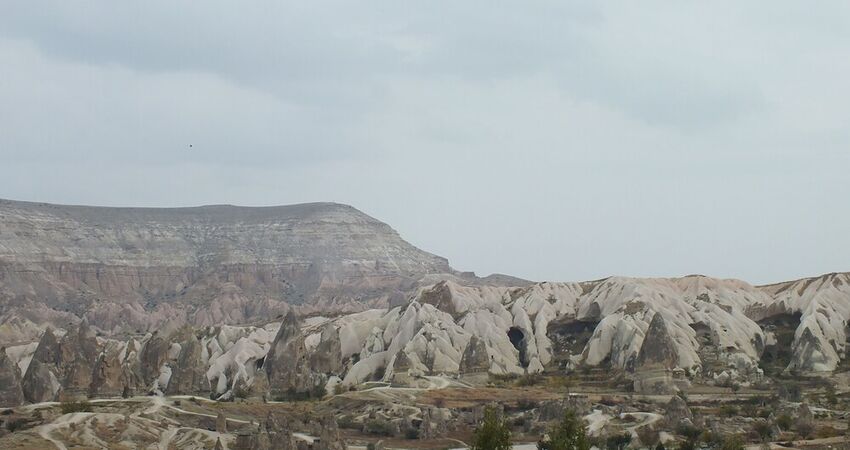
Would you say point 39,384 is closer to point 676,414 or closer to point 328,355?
point 328,355

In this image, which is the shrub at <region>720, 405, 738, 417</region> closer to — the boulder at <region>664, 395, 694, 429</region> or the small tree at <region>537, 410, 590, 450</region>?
the boulder at <region>664, 395, 694, 429</region>

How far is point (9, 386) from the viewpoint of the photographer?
334 ft

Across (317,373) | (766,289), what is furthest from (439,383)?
(766,289)

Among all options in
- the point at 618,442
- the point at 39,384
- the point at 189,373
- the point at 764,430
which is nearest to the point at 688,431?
the point at 764,430

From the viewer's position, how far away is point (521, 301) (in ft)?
483

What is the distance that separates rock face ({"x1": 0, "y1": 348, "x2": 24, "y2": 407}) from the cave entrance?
178 ft

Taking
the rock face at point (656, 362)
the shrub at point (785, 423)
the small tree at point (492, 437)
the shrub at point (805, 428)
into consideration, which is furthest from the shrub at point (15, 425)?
the rock face at point (656, 362)

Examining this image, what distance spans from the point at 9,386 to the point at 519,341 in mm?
58943

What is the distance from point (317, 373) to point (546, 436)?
151 feet

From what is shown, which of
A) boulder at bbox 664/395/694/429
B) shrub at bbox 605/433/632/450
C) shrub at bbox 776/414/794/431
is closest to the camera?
shrub at bbox 605/433/632/450

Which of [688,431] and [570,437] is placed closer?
[570,437]

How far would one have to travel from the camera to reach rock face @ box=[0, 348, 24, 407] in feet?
330

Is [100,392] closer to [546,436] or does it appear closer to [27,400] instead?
[27,400]

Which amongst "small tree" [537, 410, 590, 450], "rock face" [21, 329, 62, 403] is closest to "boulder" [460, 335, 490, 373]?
"rock face" [21, 329, 62, 403]
